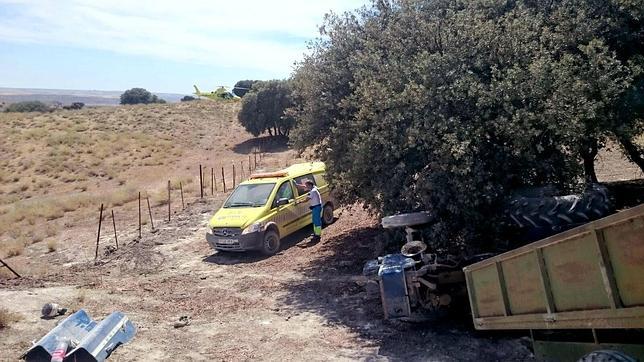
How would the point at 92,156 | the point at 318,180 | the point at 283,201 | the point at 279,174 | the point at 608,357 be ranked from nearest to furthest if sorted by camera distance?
the point at 608,357 → the point at 283,201 → the point at 279,174 → the point at 318,180 → the point at 92,156

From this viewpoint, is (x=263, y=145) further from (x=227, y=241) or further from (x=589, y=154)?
(x=589, y=154)

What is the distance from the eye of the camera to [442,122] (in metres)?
8.51

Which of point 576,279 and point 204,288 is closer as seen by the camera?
point 576,279

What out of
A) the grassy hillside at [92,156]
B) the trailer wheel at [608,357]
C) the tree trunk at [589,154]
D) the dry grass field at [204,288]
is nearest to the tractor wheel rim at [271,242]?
the dry grass field at [204,288]

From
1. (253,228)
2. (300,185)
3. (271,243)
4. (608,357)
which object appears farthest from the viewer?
(300,185)

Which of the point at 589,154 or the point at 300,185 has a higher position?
the point at 300,185

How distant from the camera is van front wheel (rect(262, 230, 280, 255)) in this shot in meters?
13.2

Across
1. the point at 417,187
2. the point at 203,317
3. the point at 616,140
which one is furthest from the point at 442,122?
the point at 203,317

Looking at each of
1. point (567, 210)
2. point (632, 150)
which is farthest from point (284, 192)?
point (567, 210)

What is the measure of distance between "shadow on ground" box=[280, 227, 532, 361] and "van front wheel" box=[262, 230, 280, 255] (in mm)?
1514

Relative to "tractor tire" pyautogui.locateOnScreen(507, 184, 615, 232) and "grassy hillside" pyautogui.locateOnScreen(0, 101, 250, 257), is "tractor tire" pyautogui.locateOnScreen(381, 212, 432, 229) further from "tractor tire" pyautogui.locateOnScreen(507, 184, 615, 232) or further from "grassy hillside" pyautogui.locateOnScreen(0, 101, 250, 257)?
"grassy hillside" pyautogui.locateOnScreen(0, 101, 250, 257)

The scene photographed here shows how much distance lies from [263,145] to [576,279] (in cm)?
4079

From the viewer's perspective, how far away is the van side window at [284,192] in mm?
13869

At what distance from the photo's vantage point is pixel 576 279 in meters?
4.10
